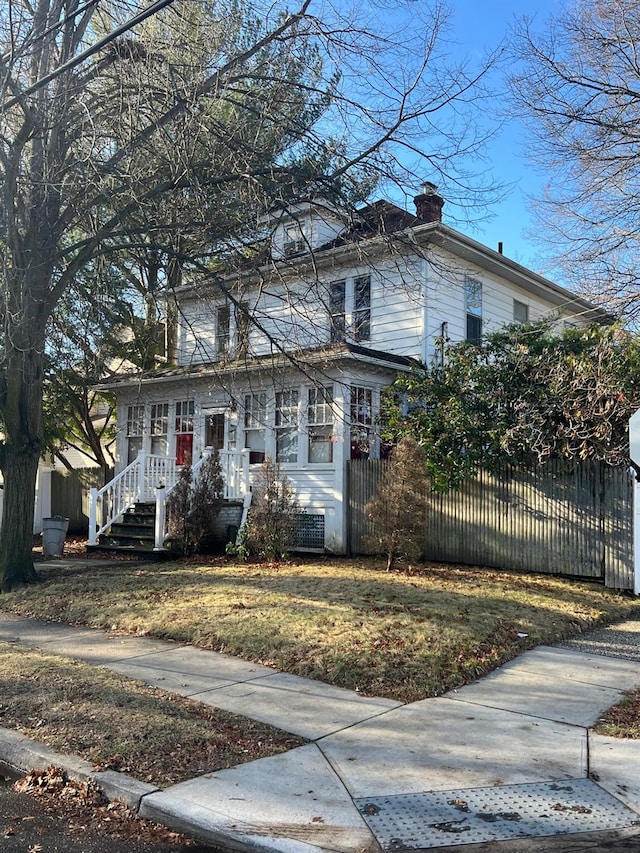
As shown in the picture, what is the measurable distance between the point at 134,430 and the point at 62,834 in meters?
16.0

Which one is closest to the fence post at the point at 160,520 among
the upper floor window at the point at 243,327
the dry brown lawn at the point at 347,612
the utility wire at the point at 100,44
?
the dry brown lawn at the point at 347,612

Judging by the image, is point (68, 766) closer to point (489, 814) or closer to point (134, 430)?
point (489, 814)

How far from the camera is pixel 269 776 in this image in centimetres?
451

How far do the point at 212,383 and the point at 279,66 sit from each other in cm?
832

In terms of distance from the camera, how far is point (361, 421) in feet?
49.7

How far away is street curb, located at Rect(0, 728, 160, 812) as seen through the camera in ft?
13.8

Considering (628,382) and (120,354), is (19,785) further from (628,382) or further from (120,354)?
(120,354)

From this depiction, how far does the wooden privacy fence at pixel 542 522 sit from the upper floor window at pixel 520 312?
7.12 m

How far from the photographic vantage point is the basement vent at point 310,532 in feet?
49.1

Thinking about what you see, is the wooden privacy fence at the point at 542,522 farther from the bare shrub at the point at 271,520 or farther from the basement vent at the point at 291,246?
the basement vent at the point at 291,246

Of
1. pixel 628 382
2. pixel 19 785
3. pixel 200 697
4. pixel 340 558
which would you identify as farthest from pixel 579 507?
pixel 19 785

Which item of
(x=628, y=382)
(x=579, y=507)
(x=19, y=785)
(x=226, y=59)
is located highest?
(x=226, y=59)

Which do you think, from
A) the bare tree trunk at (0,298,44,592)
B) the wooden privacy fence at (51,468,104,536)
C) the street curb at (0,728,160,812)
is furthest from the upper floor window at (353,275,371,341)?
the street curb at (0,728,160,812)

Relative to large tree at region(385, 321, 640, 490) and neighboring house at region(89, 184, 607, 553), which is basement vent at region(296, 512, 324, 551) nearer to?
neighboring house at region(89, 184, 607, 553)
